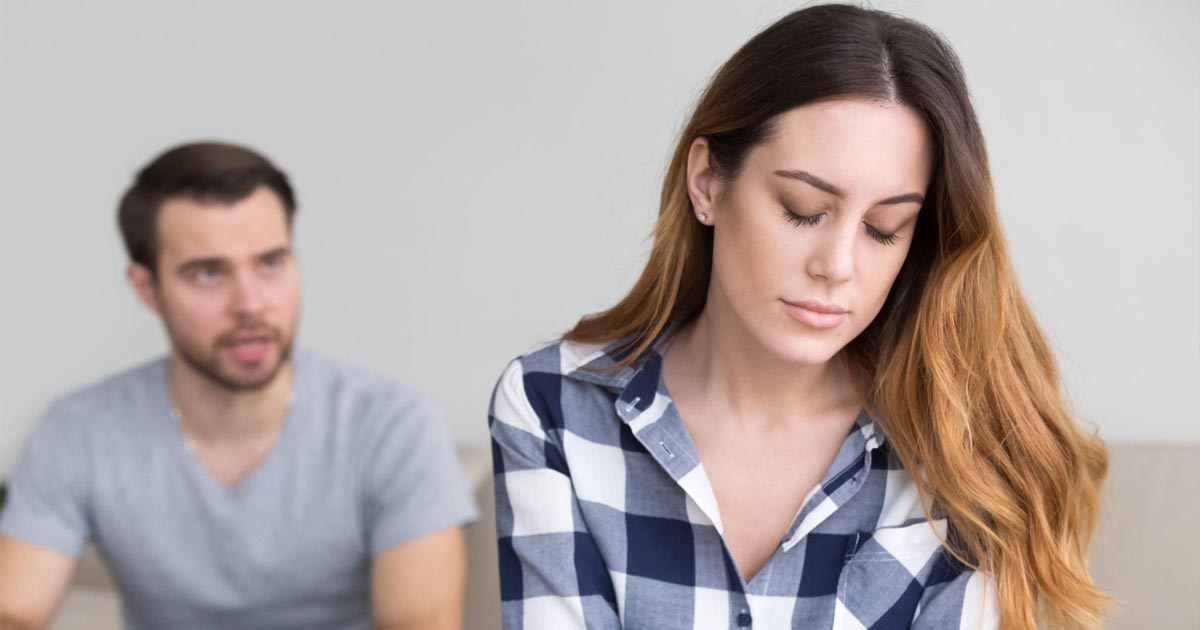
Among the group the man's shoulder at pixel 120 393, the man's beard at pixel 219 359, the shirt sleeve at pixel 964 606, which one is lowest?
the shirt sleeve at pixel 964 606

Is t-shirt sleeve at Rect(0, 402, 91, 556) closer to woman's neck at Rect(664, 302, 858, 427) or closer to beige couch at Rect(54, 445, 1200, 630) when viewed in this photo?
woman's neck at Rect(664, 302, 858, 427)

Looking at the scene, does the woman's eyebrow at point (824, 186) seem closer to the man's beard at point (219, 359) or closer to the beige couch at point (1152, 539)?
the man's beard at point (219, 359)

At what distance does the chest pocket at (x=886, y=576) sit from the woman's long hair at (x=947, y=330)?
25 mm

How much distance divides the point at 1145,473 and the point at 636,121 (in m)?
0.64

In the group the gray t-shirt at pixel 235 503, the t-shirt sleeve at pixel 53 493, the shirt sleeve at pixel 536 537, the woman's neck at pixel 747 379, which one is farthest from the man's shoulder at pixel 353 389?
the woman's neck at pixel 747 379

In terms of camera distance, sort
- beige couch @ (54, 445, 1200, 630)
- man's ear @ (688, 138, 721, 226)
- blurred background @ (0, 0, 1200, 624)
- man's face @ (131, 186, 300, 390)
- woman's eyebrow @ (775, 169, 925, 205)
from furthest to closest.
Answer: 1. beige couch @ (54, 445, 1200, 630)
2. man's ear @ (688, 138, 721, 226)
3. woman's eyebrow @ (775, 169, 925, 205)
4. blurred background @ (0, 0, 1200, 624)
5. man's face @ (131, 186, 300, 390)

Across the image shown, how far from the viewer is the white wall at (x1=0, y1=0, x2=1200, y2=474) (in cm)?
68

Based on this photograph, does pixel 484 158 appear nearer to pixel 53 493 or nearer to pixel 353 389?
pixel 353 389

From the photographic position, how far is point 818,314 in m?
0.84

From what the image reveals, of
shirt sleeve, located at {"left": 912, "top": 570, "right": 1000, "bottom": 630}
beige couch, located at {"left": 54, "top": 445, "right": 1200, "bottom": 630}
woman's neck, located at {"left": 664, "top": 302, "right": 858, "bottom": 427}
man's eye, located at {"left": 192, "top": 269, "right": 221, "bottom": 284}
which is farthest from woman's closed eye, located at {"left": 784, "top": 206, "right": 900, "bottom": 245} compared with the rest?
beige couch, located at {"left": 54, "top": 445, "right": 1200, "bottom": 630}

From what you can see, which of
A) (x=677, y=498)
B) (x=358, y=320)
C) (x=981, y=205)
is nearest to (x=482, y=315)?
(x=358, y=320)

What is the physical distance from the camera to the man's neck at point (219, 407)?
0.60 metres

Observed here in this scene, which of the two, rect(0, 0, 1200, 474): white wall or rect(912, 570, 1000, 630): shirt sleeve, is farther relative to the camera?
rect(912, 570, 1000, 630): shirt sleeve

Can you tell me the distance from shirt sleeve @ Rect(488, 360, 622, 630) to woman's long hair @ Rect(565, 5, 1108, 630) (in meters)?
0.10
